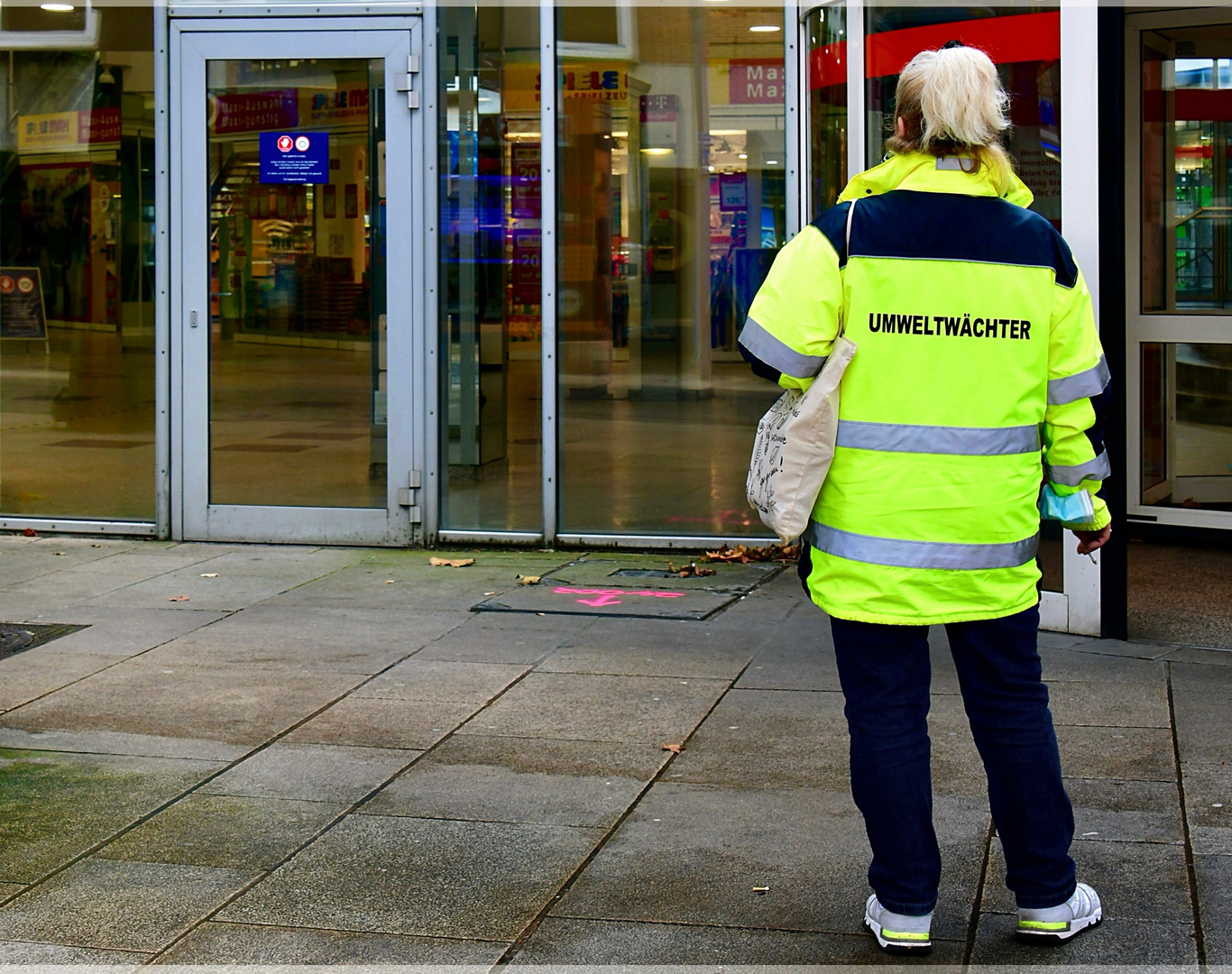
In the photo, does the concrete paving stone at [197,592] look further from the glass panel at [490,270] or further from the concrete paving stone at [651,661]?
the concrete paving stone at [651,661]

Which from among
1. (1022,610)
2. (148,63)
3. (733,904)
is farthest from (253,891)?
(148,63)

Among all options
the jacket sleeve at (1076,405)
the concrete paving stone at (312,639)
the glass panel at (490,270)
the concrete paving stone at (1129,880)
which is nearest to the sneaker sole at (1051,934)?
the concrete paving stone at (1129,880)

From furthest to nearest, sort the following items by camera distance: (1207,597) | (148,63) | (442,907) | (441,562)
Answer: (148,63)
(441,562)
(1207,597)
(442,907)

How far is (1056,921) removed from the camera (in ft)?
11.6

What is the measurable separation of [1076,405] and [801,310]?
2.23 ft

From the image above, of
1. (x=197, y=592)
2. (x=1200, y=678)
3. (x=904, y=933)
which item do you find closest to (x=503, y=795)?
(x=904, y=933)

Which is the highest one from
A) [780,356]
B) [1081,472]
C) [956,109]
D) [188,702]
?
[956,109]

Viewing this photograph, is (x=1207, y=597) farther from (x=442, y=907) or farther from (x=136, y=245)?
(x=136, y=245)

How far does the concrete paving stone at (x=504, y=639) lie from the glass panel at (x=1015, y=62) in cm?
249

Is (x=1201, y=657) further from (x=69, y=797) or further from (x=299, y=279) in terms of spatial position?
(x=299, y=279)

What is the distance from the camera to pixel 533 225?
8.74 m

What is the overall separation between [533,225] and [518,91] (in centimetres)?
73

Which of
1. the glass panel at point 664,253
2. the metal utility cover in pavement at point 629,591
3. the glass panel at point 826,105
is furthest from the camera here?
the glass panel at point 664,253

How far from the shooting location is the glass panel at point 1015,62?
258 inches
